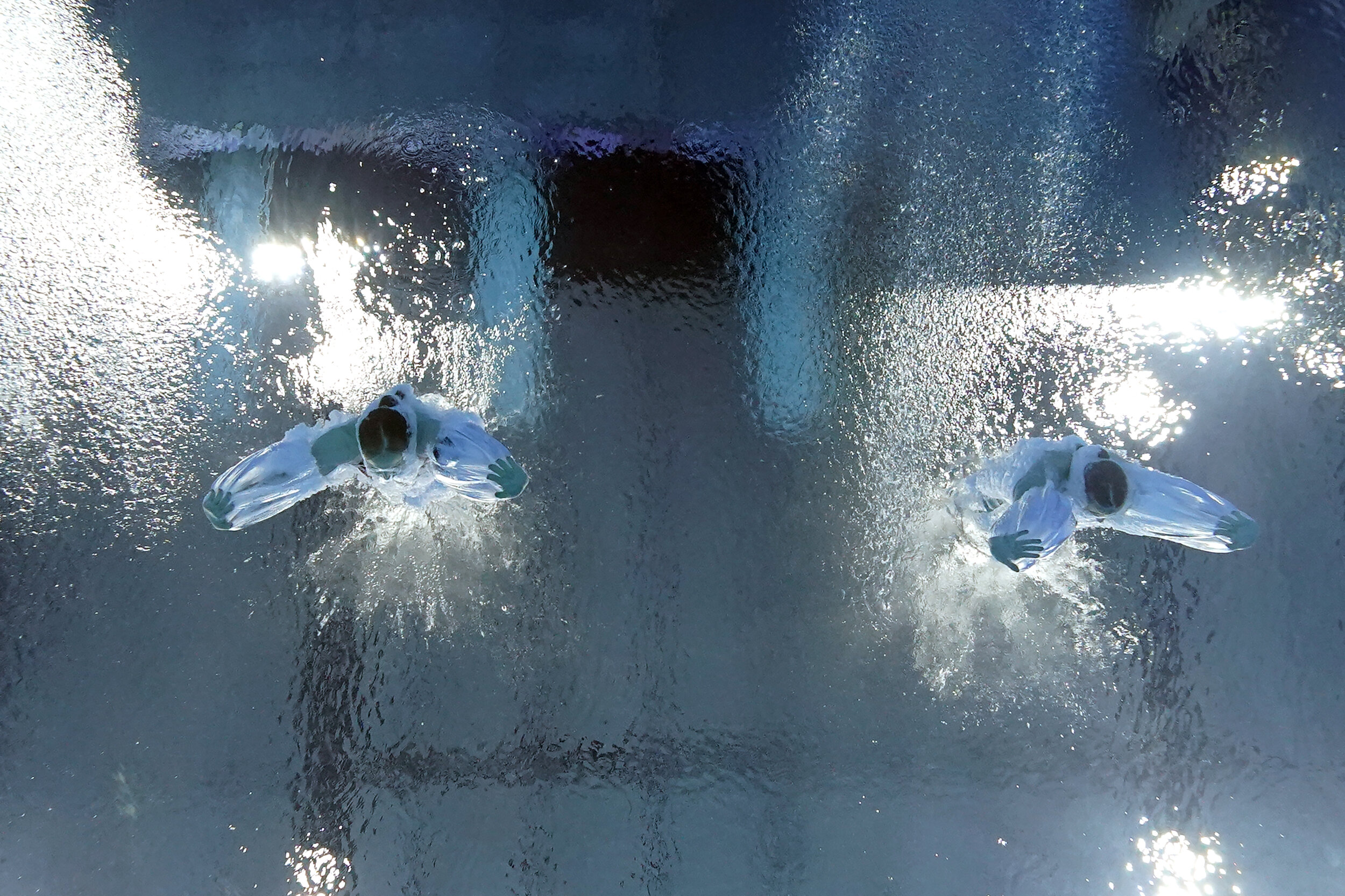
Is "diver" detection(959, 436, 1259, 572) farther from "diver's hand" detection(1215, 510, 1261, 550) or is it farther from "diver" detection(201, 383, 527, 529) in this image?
"diver" detection(201, 383, 527, 529)

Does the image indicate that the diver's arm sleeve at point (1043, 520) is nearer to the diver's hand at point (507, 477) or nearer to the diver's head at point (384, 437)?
the diver's hand at point (507, 477)

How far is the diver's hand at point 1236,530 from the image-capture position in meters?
1.48

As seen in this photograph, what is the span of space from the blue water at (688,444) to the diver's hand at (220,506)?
0.33 m

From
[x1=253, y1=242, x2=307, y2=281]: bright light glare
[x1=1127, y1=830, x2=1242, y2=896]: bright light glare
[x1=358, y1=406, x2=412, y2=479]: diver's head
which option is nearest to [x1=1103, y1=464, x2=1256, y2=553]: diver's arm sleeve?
[x1=1127, y1=830, x2=1242, y2=896]: bright light glare

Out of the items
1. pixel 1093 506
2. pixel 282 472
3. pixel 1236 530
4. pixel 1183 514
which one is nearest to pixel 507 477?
pixel 282 472

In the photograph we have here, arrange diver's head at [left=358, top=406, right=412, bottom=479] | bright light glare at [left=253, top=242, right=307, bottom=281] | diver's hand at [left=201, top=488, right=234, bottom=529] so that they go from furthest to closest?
bright light glare at [left=253, top=242, right=307, bottom=281] < diver's hand at [left=201, top=488, right=234, bottom=529] < diver's head at [left=358, top=406, right=412, bottom=479]

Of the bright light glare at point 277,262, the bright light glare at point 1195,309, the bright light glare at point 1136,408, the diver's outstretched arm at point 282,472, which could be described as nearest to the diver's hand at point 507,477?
the diver's outstretched arm at point 282,472

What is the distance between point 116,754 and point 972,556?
2.56 meters

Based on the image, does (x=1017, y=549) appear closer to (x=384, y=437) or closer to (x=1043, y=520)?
(x=1043, y=520)

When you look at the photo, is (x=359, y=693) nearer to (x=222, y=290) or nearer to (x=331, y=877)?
(x=331, y=877)

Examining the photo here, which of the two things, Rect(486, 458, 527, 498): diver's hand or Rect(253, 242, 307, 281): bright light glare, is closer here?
Rect(486, 458, 527, 498): diver's hand

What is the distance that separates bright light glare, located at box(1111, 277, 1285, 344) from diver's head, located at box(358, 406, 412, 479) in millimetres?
2031

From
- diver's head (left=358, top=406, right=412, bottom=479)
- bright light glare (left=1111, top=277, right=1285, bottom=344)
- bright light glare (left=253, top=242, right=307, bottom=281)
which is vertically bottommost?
diver's head (left=358, top=406, right=412, bottom=479)

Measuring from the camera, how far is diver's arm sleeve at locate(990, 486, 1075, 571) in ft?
4.68
